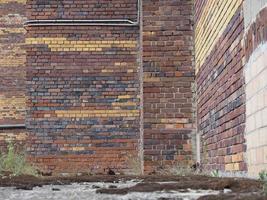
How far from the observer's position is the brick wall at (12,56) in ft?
54.9

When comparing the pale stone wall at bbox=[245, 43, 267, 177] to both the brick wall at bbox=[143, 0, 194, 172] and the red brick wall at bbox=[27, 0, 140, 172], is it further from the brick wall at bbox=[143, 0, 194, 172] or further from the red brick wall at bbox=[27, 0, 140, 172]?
the red brick wall at bbox=[27, 0, 140, 172]

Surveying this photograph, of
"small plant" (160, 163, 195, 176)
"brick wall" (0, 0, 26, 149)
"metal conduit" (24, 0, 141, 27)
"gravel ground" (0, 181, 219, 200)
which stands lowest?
"gravel ground" (0, 181, 219, 200)

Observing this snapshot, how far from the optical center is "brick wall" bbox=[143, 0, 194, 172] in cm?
835

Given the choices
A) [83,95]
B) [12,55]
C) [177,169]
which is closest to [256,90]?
[177,169]

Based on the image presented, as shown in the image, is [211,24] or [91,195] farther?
[211,24]

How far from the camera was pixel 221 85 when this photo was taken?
6207mm

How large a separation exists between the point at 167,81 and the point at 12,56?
9573 mm

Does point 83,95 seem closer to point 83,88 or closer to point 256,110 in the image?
point 83,88

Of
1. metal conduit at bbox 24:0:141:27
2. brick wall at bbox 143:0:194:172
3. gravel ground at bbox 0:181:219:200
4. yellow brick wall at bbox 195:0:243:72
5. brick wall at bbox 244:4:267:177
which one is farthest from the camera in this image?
metal conduit at bbox 24:0:141:27

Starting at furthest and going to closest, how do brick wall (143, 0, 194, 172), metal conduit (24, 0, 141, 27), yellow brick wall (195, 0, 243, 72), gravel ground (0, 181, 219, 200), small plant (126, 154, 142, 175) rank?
metal conduit (24, 0, 141, 27), small plant (126, 154, 142, 175), brick wall (143, 0, 194, 172), yellow brick wall (195, 0, 243, 72), gravel ground (0, 181, 219, 200)

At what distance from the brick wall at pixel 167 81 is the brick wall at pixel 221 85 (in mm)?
334

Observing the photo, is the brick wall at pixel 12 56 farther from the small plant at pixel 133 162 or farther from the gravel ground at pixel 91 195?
the gravel ground at pixel 91 195

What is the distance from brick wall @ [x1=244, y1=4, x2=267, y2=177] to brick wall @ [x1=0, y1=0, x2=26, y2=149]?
492 inches

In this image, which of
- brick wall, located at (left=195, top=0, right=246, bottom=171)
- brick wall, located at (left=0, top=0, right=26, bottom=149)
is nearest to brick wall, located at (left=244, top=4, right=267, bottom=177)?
brick wall, located at (left=195, top=0, right=246, bottom=171)
